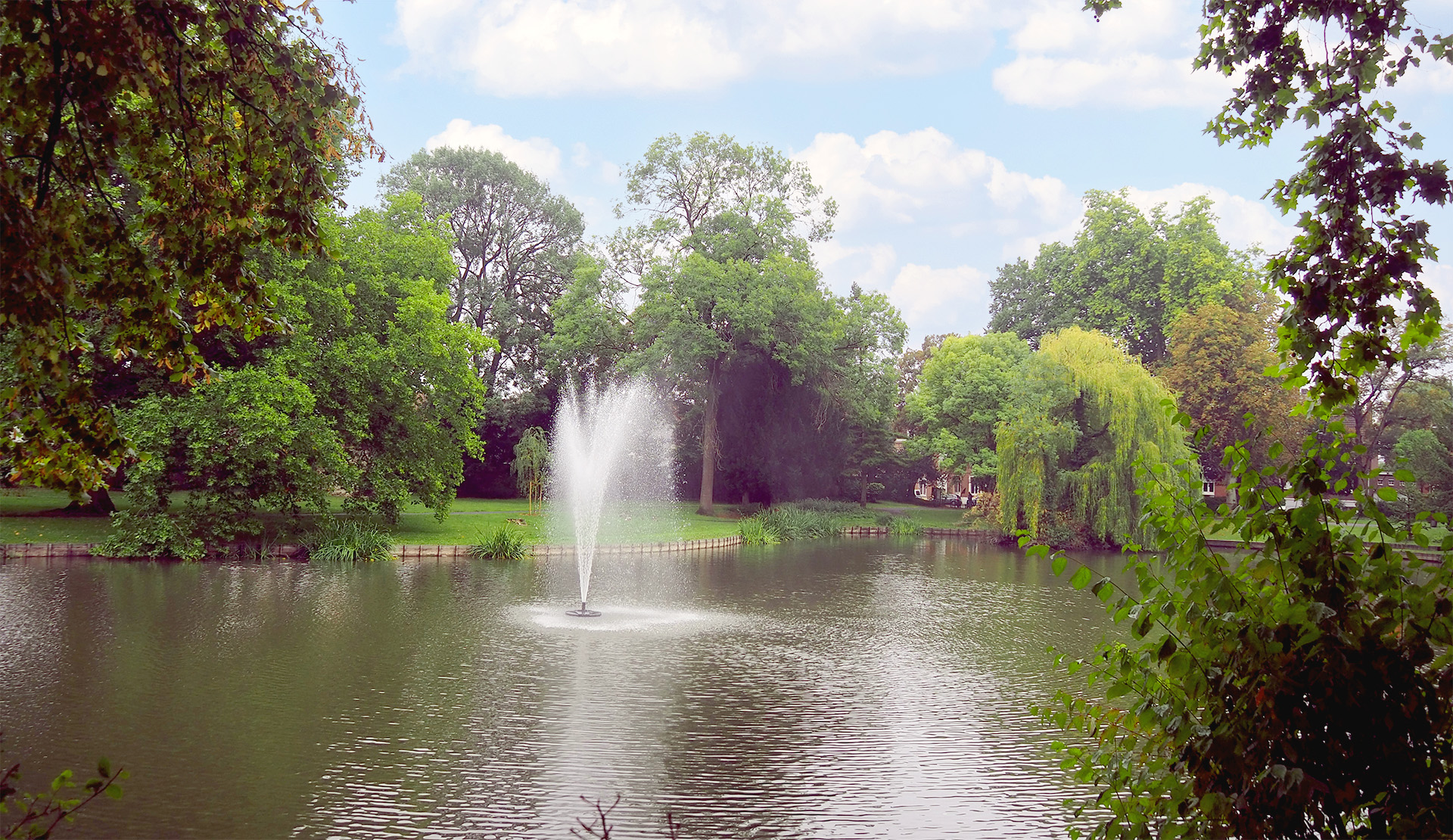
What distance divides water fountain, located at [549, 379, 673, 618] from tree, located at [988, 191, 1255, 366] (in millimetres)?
17164

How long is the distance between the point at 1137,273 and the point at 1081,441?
55.6ft

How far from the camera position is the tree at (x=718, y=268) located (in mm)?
34375

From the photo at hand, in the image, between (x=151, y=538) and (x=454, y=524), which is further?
(x=454, y=524)

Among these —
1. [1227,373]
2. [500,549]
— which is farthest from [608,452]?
[1227,373]

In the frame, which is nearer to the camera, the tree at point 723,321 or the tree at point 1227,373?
the tree at point 723,321

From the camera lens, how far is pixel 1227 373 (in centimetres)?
3588

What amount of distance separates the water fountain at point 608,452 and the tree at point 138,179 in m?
19.5

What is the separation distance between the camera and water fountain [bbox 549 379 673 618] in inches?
1054

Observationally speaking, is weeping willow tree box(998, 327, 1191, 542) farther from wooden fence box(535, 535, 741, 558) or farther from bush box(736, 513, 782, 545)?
wooden fence box(535, 535, 741, 558)

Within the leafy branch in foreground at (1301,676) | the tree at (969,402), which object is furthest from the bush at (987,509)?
the leafy branch in foreground at (1301,676)

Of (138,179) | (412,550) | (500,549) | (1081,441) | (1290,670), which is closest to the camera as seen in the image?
(1290,670)

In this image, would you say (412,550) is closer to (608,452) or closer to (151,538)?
(151,538)

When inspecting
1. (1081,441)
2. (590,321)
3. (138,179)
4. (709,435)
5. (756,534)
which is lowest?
(756,534)

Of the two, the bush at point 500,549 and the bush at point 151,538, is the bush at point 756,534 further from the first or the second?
the bush at point 151,538
